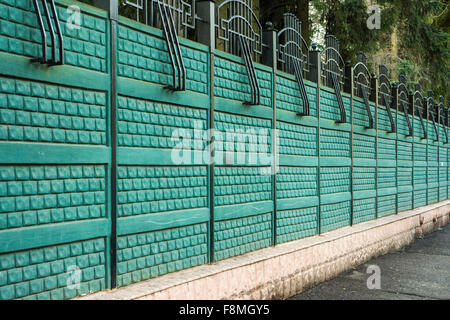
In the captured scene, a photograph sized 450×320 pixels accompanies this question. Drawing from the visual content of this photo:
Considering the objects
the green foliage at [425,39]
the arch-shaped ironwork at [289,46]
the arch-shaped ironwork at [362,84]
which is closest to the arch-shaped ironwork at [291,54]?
the arch-shaped ironwork at [289,46]

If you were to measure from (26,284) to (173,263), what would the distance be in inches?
76.5

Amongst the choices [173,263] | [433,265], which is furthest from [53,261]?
[433,265]

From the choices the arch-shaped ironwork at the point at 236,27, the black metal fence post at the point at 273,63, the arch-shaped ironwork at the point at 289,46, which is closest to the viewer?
the arch-shaped ironwork at the point at 236,27

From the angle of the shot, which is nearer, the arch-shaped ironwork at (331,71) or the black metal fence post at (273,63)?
the black metal fence post at (273,63)

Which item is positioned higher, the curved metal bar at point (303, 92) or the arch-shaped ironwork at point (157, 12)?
A: the arch-shaped ironwork at point (157, 12)

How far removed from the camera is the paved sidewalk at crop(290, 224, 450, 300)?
312 inches

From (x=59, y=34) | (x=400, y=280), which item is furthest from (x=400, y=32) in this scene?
(x=59, y=34)

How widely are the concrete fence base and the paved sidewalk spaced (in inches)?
7.7

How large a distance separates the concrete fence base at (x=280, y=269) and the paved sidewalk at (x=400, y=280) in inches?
7.7

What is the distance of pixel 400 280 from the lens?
9.04 metres

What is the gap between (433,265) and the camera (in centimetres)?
1047

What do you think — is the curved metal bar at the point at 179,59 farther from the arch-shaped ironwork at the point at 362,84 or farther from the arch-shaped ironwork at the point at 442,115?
the arch-shaped ironwork at the point at 442,115

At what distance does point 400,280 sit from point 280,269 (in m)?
2.62

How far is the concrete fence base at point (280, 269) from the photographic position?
17.8 feet
